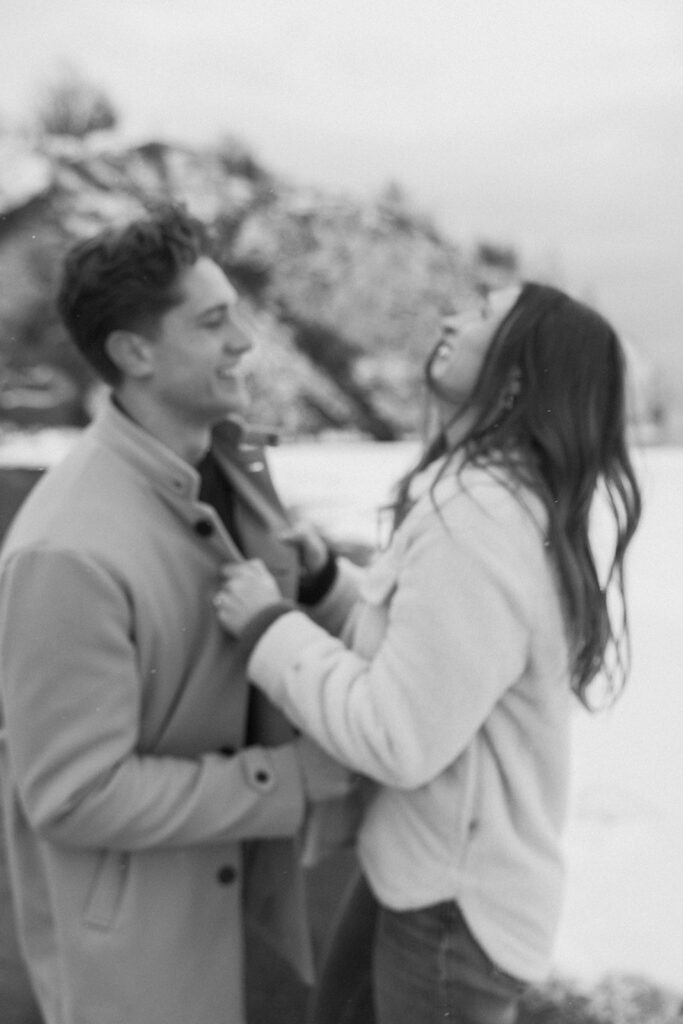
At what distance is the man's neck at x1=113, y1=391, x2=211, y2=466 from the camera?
4.14 ft

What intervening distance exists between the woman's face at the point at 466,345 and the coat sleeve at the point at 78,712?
1.53ft

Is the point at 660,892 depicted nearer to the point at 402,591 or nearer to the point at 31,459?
the point at 402,591

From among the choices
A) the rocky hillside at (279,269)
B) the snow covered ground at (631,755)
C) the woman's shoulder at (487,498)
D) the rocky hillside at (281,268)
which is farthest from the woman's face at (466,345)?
Result: the rocky hillside at (281,268)

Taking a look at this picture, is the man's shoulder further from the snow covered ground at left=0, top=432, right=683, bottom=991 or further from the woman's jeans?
the woman's jeans

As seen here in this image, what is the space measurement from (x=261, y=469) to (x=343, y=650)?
385mm

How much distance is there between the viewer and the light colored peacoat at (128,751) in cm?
104

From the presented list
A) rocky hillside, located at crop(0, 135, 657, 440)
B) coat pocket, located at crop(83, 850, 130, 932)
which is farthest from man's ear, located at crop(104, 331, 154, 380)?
rocky hillside, located at crop(0, 135, 657, 440)

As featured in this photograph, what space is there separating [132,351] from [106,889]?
26.9 inches

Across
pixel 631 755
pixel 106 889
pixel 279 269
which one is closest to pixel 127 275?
pixel 106 889

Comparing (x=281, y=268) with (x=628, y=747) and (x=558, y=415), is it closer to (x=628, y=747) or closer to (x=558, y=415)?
(x=628, y=747)

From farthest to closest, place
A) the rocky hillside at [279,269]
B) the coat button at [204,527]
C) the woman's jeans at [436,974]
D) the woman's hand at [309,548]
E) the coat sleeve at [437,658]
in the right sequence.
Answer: the rocky hillside at [279,269] < the woman's hand at [309,548] < the coat button at [204,527] < the woman's jeans at [436,974] < the coat sleeve at [437,658]

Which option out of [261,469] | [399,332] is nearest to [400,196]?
[399,332]

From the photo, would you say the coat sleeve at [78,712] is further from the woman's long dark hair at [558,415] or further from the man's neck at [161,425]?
the woman's long dark hair at [558,415]

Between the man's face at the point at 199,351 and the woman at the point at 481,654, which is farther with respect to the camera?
the man's face at the point at 199,351
